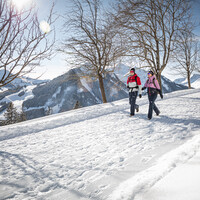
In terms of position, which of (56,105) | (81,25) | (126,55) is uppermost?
(81,25)

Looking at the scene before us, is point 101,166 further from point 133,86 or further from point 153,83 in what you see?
point 133,86

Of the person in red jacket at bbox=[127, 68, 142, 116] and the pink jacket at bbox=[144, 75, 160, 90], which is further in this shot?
the person in red jacket at bbox=[127, 68, 142, 116]

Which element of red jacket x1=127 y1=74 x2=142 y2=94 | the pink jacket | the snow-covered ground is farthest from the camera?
red jacket x1=127 y1=74 x2=142 y2=94

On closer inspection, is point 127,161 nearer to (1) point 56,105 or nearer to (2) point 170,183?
(2) point 170,183

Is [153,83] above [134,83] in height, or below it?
below

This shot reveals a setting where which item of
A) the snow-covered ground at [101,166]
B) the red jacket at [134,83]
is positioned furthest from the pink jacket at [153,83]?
the snow-covered ground at [101,166]

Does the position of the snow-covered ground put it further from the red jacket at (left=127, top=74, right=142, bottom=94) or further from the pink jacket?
the red jacket at (left=127, top=74, right=142, bottom=94)

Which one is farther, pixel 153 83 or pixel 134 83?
pixel 134 83

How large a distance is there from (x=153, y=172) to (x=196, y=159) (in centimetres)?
61

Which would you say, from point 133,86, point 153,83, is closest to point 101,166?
point 153,83

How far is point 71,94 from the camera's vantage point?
299 ft

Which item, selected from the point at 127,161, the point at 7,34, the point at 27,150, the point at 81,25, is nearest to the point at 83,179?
the point at 127,161

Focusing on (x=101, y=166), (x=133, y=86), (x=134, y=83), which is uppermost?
(x=134, y=83)

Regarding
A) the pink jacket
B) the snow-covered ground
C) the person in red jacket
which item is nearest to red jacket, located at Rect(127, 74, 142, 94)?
the person in red jacket
